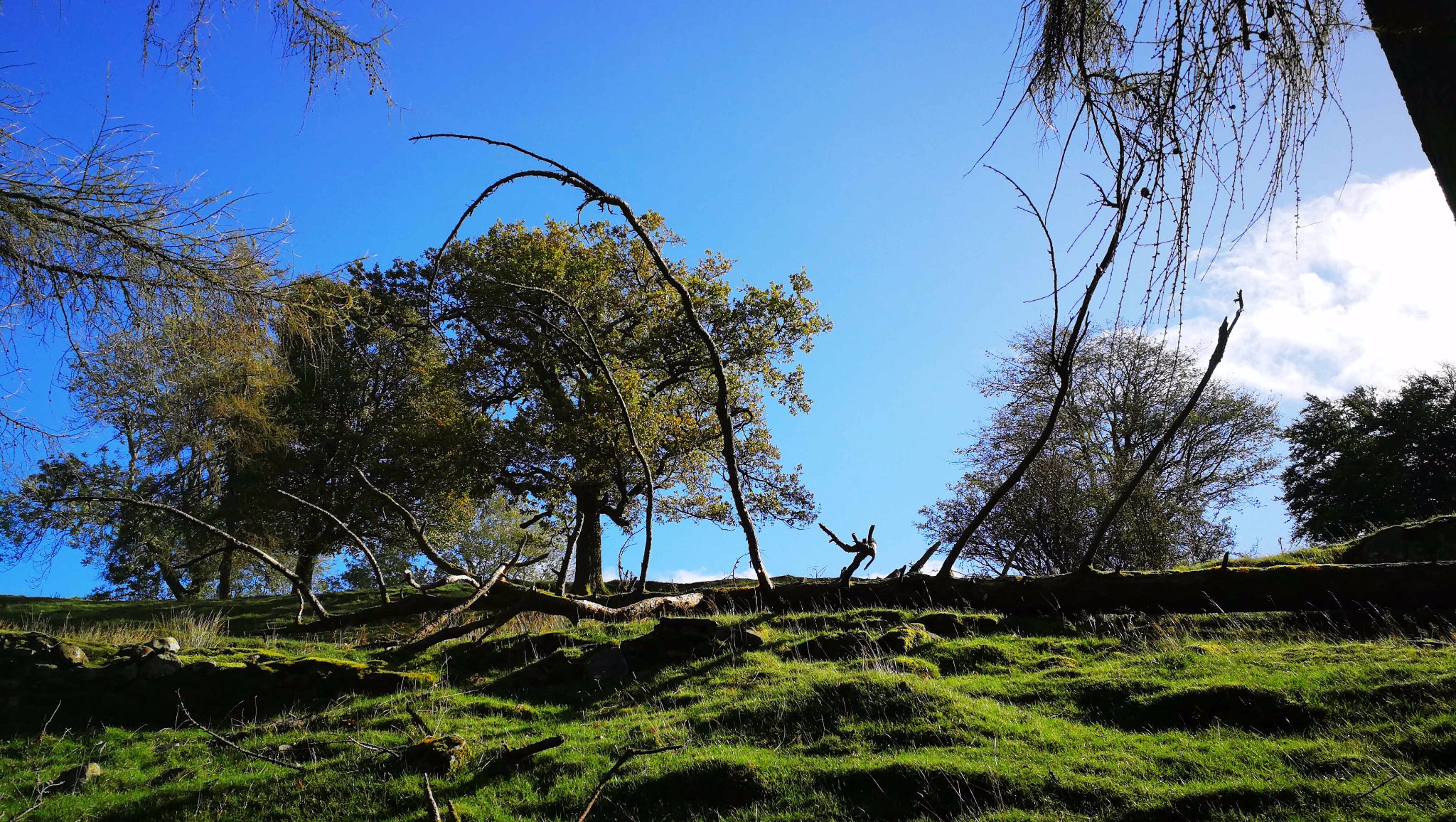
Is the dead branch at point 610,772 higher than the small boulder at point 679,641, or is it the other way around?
the small boulder at point 679,641

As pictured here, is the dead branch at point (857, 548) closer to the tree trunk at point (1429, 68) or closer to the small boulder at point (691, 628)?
the small boulder at point (691, 628)

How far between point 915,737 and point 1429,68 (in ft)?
16.3

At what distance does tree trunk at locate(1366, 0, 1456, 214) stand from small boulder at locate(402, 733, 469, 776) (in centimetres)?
674

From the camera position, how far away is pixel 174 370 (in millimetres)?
9320

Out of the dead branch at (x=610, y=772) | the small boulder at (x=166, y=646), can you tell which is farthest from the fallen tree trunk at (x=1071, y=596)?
the dead branch at (x=610, y=772)

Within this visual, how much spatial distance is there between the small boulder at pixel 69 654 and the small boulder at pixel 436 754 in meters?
5.42

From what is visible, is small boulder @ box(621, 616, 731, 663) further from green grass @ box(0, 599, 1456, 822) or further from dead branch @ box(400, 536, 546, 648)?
dead branch @ box(400, 536, 546, 648)

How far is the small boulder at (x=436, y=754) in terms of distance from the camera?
6117 millimetres

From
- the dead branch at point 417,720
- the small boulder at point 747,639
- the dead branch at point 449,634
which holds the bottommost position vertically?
the dead branch at point 417,720

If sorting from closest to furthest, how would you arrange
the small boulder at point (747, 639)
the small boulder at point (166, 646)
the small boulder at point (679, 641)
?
the small boulder at point (679, 641)
the small boulder at point (747, 639)
the small boulder at point (166, 646)

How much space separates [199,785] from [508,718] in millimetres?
2465

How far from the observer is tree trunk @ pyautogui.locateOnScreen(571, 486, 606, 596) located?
2219cm

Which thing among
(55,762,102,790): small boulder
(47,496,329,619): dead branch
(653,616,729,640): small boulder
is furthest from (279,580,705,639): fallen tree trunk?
(55,762,102,790): small boulder

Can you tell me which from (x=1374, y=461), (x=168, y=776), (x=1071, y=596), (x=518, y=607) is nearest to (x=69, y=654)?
(x=168, y=776)
